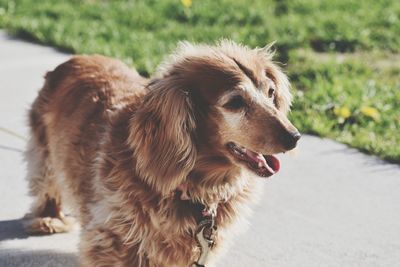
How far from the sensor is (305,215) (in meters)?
4.70

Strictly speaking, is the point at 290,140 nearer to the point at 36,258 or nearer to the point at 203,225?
the point at 203,225

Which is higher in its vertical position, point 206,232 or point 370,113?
point 206,232

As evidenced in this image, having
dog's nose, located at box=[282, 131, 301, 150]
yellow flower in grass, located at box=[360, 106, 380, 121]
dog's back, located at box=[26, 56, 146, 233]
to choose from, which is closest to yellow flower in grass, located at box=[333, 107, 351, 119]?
yellow flower in grass, located at box=[360, 106, 380, 121]

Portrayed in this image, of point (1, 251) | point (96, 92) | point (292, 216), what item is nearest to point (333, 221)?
point (292, 216)

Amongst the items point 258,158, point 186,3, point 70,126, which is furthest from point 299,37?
point 258,158

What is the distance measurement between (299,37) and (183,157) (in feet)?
16.3

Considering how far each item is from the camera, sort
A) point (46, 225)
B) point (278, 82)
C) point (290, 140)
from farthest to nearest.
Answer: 1. point (46, 225)
2. point (278, 82)
3. point (290, 140)

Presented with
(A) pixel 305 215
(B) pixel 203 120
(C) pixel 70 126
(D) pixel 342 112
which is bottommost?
(A) pixel 305 215

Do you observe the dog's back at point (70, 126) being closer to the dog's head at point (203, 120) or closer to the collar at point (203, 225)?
the dog's head at point (203, 120)

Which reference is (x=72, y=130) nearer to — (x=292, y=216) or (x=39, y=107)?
(x=39, y=107)

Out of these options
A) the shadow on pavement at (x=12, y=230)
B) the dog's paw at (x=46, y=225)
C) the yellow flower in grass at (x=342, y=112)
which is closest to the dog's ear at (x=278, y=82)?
the dog's paw at (x=46, y=225)

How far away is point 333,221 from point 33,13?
5644mm

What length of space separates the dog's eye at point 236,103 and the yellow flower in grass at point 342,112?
3.02 meters

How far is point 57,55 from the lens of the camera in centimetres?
763
